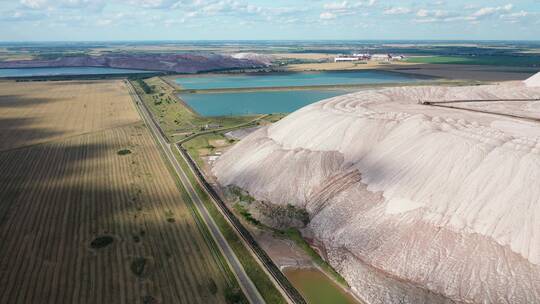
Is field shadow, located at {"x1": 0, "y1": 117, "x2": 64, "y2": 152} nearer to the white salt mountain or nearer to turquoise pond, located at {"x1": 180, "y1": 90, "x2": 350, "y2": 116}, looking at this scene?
turquoise pond, located at {"x1": 180, "y1": 90, "x2": 350, "y2": 116}

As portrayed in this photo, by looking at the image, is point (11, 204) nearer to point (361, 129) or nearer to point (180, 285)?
point (180, 285)

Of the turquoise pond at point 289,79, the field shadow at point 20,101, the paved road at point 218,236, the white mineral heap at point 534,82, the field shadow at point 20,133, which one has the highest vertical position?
the white mineral heap at point 534,82

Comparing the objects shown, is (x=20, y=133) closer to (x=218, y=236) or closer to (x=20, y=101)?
(x=20, y=101)

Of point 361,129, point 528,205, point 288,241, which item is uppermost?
point 361,129

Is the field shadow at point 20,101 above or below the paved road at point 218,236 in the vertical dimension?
above

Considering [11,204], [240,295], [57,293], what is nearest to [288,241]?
[240,295]

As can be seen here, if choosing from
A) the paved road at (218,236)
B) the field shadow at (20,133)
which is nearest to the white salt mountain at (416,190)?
the paved road at (218,236)

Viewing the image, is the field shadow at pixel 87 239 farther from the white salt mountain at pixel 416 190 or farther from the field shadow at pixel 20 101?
the field shadow at pixel 20 101

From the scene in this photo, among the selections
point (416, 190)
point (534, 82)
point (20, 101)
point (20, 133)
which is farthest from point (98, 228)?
point (20, 101)
